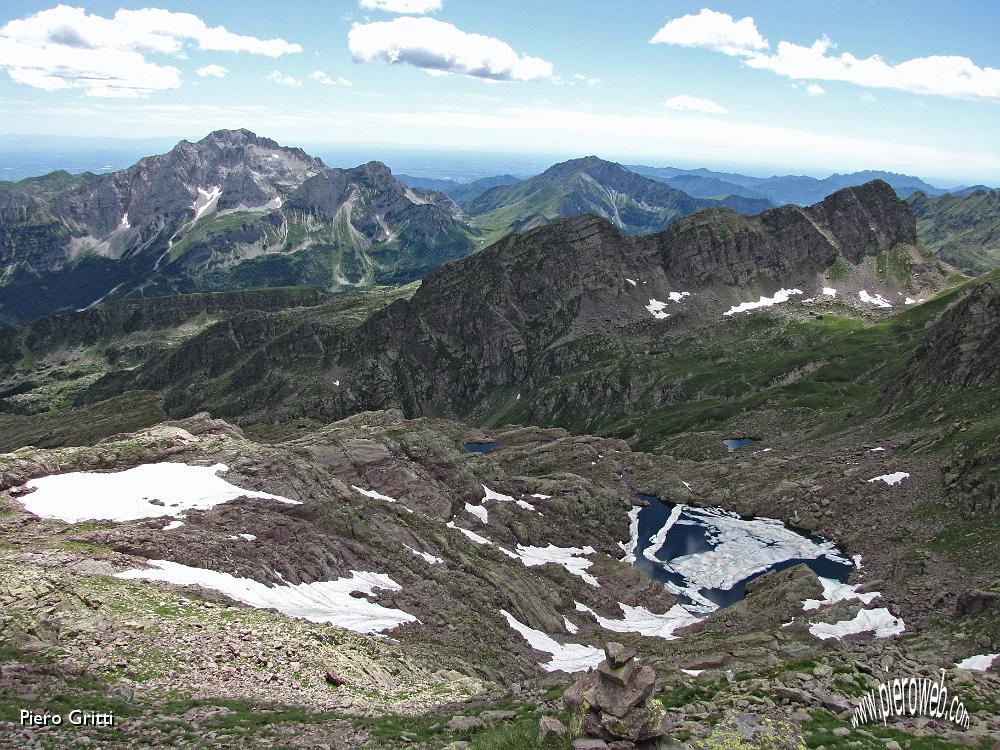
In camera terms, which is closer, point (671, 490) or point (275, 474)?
point (275, 474)

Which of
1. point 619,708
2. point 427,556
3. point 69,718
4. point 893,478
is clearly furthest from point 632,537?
point 69,718

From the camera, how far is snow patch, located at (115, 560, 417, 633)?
1818 inches

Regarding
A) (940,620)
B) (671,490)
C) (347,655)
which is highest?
(347,655)

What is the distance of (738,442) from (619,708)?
526ft

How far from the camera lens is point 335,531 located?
6531 cm

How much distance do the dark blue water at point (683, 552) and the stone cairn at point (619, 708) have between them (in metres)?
81.3

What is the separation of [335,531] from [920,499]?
9450 centimetres

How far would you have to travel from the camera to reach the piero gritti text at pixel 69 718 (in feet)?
79.8

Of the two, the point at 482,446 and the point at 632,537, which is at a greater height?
the point at 632,537

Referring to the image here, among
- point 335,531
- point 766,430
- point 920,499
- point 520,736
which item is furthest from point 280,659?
point 766,430

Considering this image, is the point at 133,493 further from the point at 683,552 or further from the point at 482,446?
the point at 482,446

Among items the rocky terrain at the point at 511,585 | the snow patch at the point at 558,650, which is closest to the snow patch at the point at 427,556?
the rocky terrain at the point at 511,585

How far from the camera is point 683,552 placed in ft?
378

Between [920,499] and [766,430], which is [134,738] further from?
[766,430]
